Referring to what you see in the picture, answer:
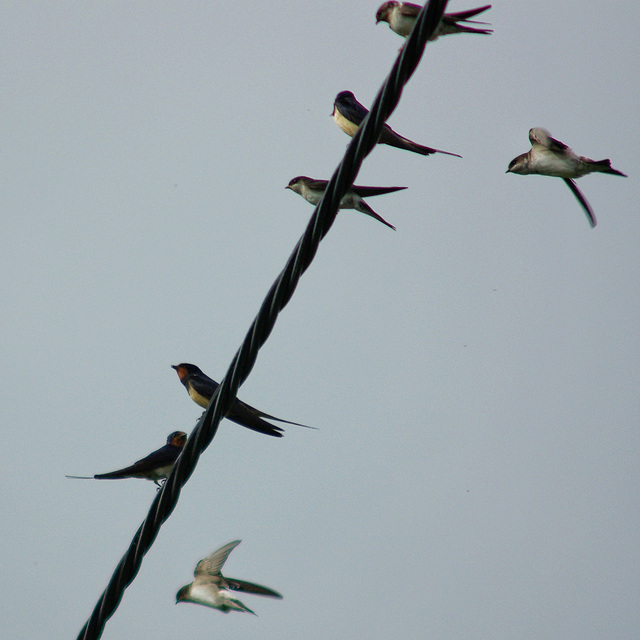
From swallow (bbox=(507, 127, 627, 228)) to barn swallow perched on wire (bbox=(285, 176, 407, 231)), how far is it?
0.78 m

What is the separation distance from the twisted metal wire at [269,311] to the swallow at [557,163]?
2.31 m

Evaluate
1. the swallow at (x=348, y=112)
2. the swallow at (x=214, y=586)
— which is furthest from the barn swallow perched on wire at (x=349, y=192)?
the swallow at (x=214, y=586)

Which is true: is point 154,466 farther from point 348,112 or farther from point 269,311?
point 269,311

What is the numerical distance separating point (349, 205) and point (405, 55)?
12.6 feet

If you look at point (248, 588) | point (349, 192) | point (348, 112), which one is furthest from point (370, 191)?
point (248, 588)

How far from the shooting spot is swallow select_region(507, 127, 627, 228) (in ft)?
13.6

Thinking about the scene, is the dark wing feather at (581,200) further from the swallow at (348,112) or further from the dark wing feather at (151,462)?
the dark wing feather at (151,462)

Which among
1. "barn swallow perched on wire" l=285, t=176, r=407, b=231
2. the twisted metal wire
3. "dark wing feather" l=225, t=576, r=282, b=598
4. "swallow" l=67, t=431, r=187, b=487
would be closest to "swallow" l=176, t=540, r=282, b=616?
"dark wing feather" l=225, t=576, r=282, b=598

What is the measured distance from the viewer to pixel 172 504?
2.15 meters

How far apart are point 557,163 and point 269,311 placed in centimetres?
287

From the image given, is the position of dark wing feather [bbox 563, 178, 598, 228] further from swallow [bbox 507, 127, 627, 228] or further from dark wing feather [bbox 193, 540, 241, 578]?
dark wing feather [bbox 193, 540, 241, 578]

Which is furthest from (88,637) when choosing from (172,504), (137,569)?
(172,504)

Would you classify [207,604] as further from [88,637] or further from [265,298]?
[265,298]

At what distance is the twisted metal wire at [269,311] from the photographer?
1.79 metres
